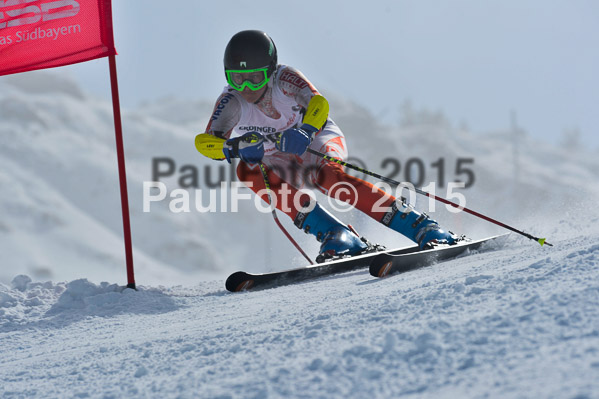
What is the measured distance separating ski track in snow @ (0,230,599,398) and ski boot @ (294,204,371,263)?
92 centimetres

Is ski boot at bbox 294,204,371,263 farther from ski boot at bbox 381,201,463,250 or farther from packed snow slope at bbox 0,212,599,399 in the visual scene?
packed snow slope at bbox 0,212,599,399

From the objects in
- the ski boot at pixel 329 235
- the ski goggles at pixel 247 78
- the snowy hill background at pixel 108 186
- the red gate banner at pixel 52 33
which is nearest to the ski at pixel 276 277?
the ski boot at pixel 329 235

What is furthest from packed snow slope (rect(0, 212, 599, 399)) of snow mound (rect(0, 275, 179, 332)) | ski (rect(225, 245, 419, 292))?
ski (rect(225, 245, 419, 292))

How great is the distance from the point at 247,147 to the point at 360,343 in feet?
9.01

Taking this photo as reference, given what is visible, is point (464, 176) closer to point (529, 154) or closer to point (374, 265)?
point (529, 154)

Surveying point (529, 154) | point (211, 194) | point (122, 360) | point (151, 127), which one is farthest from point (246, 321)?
point (529, 154)

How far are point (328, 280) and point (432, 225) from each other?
1001 mm

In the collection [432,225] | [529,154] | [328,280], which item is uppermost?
[529,154]

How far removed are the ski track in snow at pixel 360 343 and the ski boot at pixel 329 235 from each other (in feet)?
3.00

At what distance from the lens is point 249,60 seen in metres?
4.92

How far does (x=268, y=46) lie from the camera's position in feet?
16.5

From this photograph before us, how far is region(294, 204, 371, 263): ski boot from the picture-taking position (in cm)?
519

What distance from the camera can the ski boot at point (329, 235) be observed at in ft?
17.0

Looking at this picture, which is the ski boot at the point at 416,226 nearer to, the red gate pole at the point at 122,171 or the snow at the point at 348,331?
the snow at the point at 348,331
